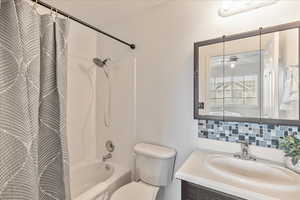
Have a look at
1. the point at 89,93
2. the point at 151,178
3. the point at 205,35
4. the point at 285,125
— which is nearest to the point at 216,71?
the point at 205,35

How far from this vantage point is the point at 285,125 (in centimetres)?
111

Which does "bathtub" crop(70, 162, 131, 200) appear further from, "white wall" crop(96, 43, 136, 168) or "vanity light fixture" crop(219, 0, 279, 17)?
"vanity light fixture" crop(219, 0, 279, 17)

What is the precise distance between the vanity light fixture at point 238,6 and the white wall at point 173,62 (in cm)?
4

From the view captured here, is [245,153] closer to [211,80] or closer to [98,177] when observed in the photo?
[211,80]

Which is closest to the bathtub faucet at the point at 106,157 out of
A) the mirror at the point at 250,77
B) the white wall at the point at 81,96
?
the white wall at the point at 81,96

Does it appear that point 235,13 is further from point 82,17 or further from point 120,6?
point 82,17

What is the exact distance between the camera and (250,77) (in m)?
1.22

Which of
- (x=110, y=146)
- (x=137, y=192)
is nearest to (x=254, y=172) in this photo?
(x=137, y=192)

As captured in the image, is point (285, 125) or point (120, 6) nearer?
point (285, 125)

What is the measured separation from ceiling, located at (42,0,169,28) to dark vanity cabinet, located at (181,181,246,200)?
5.37 feet

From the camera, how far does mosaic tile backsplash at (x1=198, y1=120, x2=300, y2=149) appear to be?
115 cm

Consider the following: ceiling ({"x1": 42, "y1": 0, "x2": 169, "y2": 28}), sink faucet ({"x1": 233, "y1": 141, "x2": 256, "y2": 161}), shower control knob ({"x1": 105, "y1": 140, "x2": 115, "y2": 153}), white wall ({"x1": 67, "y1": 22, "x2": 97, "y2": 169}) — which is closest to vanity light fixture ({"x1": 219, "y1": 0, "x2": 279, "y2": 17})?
ceiling ({"x1": 42, "y1": 0, "x2": 169, "y2": 28})

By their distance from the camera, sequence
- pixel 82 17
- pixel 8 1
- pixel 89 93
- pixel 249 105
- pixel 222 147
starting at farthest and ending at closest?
pixel 89 93 < pixel 82 17 < pixel 222 147 < pixel 249 105 < pixel 8 1

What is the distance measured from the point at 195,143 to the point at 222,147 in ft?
0.74
